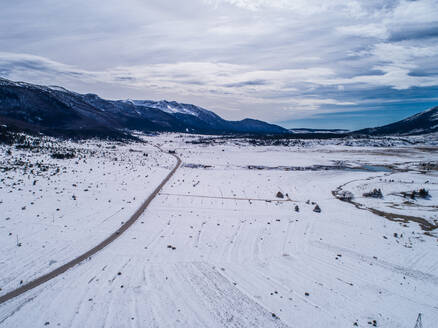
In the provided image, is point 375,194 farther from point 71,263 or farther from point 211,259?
point 71,263

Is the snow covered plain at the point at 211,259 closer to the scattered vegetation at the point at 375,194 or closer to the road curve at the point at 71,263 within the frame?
the road curve at the point at 71,263

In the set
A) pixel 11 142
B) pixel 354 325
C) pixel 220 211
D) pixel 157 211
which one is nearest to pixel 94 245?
pixel 157 211

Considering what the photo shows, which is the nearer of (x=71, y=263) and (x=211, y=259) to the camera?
(x=71, y=263)

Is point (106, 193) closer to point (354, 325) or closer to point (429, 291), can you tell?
point (354, 325)

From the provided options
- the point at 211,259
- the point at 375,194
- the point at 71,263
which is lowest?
the point at 71,263

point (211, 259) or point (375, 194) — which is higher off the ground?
point (375, 194)

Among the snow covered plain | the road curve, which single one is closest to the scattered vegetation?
the snow covered plain

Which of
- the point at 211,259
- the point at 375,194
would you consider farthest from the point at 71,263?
the point at 375,194

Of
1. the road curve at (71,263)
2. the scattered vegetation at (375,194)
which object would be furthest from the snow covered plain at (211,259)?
the scattered vegetation at (375,194)

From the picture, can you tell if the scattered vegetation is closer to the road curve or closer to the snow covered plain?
the snow covered plain
